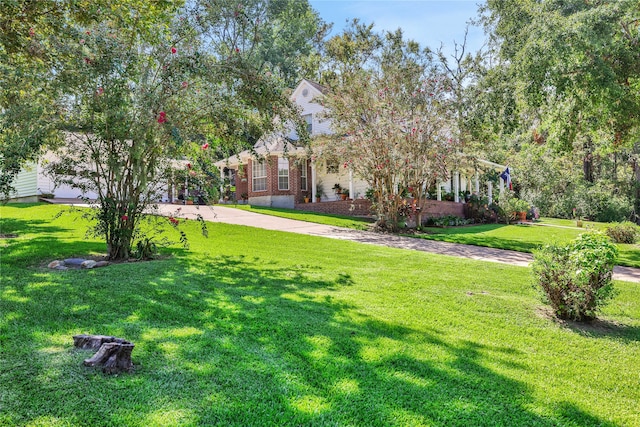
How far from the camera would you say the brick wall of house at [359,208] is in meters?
19.2

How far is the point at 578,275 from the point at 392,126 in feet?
29.8

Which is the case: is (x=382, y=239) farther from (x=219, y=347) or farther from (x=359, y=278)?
(x=219, y=347)

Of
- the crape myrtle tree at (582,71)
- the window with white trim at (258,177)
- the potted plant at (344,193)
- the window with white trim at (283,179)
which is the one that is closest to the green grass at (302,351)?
the crape myrtle tree at (582,71)

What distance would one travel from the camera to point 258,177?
75.9 feet

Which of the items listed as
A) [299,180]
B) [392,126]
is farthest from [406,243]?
[299,180]

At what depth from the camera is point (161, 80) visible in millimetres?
6340

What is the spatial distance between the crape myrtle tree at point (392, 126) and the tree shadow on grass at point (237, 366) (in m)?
9.33

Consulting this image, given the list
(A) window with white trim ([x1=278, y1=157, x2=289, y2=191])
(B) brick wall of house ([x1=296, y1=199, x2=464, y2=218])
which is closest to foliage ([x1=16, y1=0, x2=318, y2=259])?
(B) brick wall of house ([x1=296, y1=199, x2=464, y2=218])

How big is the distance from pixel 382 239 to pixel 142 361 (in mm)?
9892

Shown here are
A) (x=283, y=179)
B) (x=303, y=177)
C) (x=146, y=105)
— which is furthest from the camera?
(x=303, y=177)

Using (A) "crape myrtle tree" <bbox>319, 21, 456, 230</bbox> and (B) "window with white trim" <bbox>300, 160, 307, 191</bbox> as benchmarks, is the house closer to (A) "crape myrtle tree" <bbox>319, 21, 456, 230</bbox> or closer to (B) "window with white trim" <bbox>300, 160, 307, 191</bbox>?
(B) "window with white trim" <bbox>300, 160, 307, 191</bbox>

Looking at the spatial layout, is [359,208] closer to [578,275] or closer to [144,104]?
[144,104]

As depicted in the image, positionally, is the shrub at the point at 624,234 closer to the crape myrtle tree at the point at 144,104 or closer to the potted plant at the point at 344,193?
the potted plant at the point at 344,193

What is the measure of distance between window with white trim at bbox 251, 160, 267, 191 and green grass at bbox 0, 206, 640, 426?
53.7 feet
